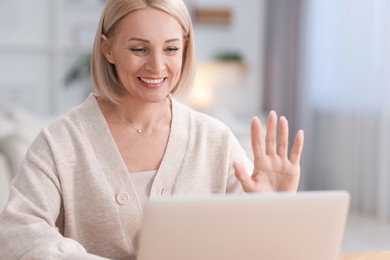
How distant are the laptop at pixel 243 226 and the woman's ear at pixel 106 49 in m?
0.55

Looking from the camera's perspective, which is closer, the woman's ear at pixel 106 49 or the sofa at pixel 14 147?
the woman's ear at pixel 106 49

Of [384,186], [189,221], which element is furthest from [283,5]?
[189,221]

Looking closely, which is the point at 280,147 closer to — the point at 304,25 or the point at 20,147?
the point at 20,147

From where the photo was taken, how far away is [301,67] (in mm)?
5781

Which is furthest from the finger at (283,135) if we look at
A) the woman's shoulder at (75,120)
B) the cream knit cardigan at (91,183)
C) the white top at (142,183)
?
the woman's shoulder at (75,120)

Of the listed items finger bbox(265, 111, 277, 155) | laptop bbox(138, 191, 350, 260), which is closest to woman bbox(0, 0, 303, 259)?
finger bbox(265, 111, 277, 155)

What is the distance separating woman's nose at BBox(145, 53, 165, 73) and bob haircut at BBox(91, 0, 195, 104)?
0.09 meters

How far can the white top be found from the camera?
1.35 metres

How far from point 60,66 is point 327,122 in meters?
2.39

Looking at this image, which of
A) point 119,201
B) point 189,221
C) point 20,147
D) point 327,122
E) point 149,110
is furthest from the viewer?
point 327,122

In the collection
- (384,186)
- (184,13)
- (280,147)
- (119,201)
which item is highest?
(184,13)

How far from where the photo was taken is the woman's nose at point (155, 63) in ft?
4.35

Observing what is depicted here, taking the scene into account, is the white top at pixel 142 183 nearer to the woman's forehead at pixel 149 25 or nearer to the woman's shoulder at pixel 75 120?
the woman's shoulder at pixel 75 120

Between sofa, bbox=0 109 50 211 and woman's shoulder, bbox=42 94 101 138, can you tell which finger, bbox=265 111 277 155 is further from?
sofa, bbox=0 109 50 211
